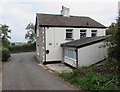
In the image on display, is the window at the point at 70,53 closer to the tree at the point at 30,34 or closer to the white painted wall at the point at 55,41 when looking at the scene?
the white painted wall at the point at 55,41

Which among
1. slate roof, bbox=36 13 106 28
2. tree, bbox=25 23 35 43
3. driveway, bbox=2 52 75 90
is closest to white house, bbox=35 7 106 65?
slate roof, bbox=36 13 106 28

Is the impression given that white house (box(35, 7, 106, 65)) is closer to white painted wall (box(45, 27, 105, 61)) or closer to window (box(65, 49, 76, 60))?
white painted wall (box(45, 27, 105, 61))

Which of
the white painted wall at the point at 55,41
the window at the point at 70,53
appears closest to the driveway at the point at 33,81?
the window at the point at 70,53

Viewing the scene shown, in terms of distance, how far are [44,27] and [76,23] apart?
16.4 feet

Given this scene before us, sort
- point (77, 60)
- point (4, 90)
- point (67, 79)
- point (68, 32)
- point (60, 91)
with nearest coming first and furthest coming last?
point (60, 91)
point (4, 90)
point (67, 79)
point (77, 60)
point (68, 32)

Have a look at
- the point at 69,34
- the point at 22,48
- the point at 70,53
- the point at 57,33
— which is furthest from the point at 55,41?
the point at 22,48

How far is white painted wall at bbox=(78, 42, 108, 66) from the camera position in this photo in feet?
40.9

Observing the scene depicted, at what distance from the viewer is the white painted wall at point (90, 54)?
12477mm

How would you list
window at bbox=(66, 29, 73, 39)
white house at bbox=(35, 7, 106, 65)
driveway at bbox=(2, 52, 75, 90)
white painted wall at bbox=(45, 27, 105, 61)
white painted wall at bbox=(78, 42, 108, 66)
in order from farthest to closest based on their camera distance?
1. window at bbox=(66, 29, 73, 39)
2. white painted wall at bbox=(45, 27, 105, 61)
3. white house at bbox=(35, 7, 106, 65)
4. white painted wall at bbox=(78, 42, 108, 66)
5. driveway at bbox=(2, 52, 75, 90)

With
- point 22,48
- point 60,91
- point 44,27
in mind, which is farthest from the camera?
point 22,48

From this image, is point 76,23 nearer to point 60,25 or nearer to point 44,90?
point 60,25

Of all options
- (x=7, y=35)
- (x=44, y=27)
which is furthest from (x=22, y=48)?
(x=44, y=27)

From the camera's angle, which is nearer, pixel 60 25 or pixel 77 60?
pixel 77 60

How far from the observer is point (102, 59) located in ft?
42.9
